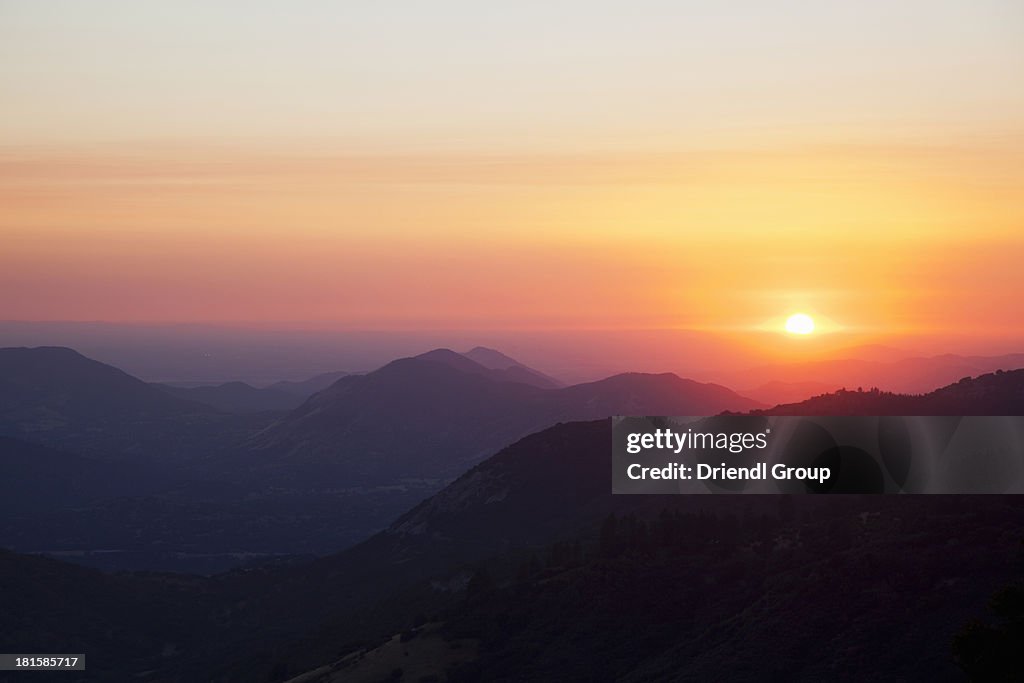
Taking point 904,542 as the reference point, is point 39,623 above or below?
below

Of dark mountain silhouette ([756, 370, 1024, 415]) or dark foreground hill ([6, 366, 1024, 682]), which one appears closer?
dark foreground hill ([6, 366, 1024, 682])

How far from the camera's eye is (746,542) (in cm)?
10138

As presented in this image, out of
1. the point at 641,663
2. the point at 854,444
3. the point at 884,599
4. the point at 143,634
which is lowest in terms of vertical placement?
the point at 143,634

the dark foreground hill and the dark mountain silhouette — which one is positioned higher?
the dark mountain silhouette

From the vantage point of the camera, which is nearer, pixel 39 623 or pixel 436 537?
pixel 39 623

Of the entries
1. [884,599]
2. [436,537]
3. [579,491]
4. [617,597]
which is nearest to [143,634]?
[436,537]

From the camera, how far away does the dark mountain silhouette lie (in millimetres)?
130625

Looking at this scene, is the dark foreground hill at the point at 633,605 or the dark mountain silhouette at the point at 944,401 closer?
the dark foreground hill at the point at 633,605

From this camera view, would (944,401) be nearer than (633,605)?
No

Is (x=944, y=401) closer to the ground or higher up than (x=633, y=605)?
higher up

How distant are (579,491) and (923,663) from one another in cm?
10564

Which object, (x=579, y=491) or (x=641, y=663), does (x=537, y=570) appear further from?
(x=579, y=491)

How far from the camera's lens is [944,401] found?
135 metres

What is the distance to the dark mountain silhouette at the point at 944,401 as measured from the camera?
131m
